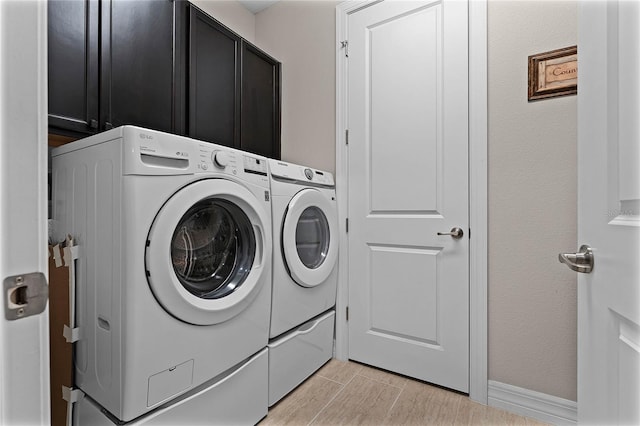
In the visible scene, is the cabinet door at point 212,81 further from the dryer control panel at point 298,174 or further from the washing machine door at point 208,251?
the washing machine door at point 208,251

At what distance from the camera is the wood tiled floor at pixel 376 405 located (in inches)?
54.4

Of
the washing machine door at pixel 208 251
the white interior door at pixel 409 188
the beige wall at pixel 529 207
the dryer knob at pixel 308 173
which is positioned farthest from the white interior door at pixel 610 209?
the dryer knob at pixel 308 173

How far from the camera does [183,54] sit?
1.60m

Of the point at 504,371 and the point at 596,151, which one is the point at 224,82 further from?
the point at 504,371

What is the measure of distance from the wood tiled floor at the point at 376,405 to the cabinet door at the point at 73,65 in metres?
1.48

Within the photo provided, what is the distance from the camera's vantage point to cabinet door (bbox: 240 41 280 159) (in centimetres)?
197

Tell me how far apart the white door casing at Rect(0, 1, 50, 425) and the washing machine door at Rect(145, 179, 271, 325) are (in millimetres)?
610

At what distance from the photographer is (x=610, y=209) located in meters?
0.57

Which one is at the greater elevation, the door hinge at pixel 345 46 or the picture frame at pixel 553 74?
the door hinge at pixel 345 46

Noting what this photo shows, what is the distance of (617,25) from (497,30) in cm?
115

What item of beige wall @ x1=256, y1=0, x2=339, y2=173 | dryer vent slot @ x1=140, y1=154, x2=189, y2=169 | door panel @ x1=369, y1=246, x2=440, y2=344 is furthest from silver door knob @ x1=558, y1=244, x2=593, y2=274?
beige wall @ x1=256, y1=0, x2=339, y2=173

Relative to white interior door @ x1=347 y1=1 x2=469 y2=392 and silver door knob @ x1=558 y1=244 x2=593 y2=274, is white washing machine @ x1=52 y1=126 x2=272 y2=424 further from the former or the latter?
silver door knob @ x1=558 y1=244 x2=593 y2=274

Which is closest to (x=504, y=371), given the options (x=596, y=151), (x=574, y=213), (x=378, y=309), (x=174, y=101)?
(x=378, y=309)

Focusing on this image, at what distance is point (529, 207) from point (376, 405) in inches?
46.1
